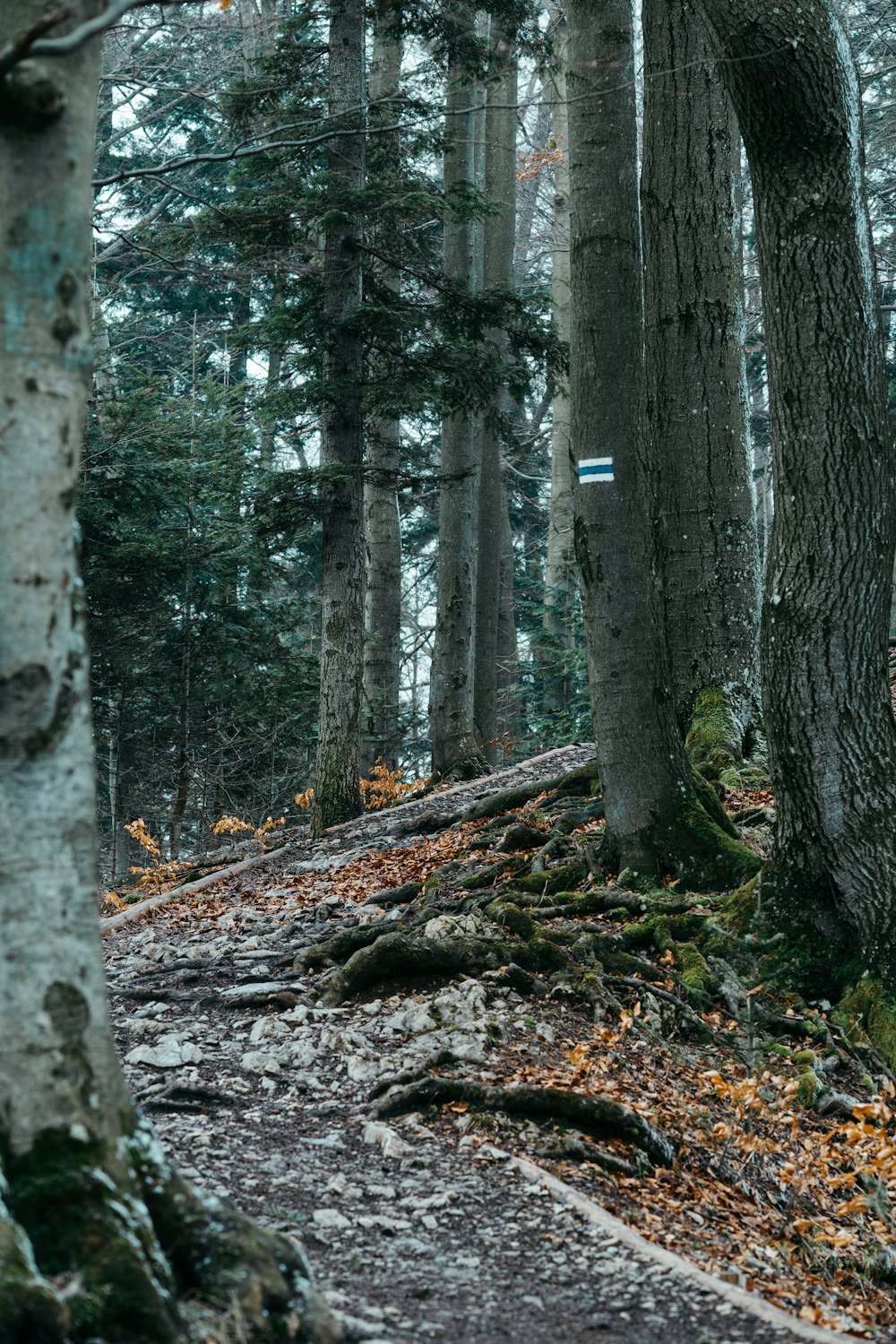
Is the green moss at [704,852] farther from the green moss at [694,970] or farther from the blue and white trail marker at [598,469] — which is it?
the blue and white trail marker at [598,469]

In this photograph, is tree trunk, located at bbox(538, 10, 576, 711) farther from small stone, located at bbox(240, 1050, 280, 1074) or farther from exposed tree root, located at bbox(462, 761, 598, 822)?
small stone, located at bbox(240, 1050, 280, 1074)

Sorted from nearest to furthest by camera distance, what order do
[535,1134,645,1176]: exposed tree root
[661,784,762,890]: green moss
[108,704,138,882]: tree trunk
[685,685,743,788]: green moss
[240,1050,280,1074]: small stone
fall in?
[535,1134,645,1176]: exposed tree root < [240,1050,280,1074]: small stone < [661,784,762,890]: green moss < [685,685,743,788]: green moss < [108,704,138,882]: tree trunk

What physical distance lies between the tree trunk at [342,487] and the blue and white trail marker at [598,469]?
512 cm

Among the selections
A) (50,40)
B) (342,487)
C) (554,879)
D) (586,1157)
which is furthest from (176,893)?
(50,40)

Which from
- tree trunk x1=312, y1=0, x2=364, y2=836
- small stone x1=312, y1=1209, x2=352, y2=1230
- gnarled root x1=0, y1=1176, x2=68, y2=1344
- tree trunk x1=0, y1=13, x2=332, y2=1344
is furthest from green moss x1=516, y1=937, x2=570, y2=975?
tree trunk x1=312, y1=0, x2=364, y2=836

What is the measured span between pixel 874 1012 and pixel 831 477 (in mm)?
2591

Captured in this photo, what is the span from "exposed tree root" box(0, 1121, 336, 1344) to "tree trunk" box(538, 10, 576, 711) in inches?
630

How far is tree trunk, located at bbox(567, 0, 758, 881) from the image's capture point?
22.7 feet

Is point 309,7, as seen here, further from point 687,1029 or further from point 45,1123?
point 45,1123

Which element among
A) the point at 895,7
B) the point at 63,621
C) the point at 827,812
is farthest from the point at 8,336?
the point at 895,7

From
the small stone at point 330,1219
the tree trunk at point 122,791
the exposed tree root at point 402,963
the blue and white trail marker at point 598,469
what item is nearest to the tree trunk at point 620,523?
the blue and white trail marker at point 598,469

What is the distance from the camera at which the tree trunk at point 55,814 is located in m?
2.30

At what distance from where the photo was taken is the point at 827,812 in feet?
18.8

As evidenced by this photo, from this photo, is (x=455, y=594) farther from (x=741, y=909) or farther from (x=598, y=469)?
(x=741, y=909)
